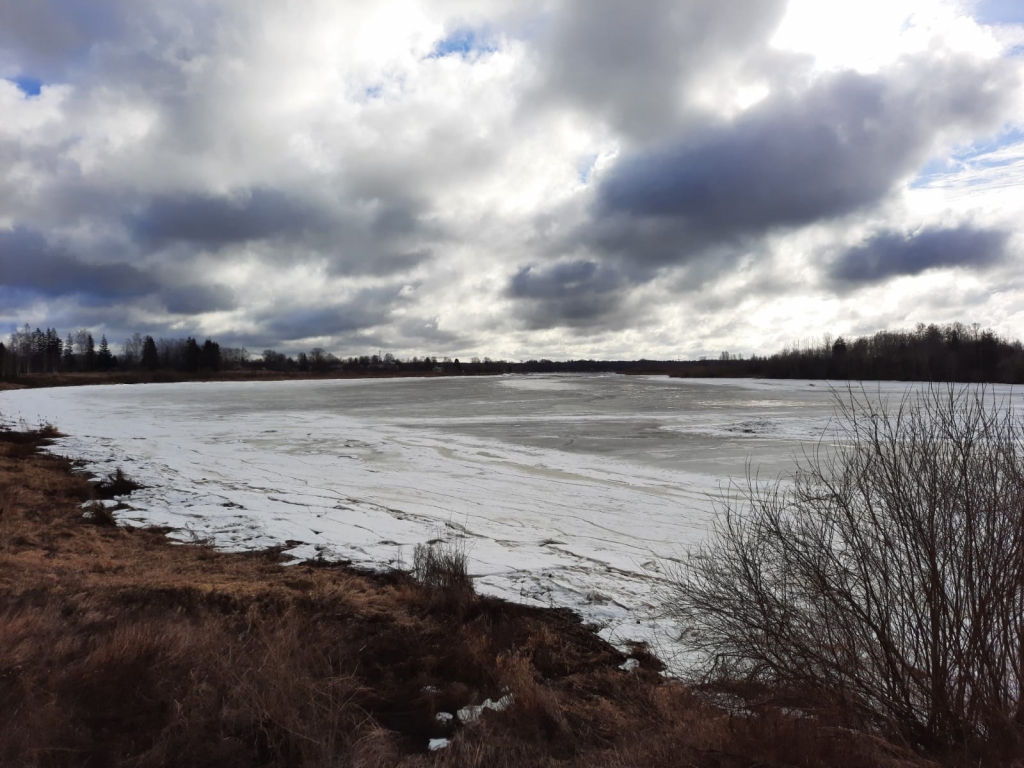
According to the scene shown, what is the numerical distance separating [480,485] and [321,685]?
30.8 feet

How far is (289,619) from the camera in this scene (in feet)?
17.6

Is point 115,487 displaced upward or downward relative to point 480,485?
upward

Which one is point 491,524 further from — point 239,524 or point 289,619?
point 289,619

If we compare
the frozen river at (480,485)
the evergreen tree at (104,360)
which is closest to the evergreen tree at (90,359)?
the evergreen tree at (104,360)

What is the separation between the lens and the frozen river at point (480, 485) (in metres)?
8.29

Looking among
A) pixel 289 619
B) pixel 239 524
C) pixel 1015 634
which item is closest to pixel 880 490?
pixel 1015 634

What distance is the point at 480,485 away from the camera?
1355cm

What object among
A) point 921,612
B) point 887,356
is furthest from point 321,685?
point 887,356

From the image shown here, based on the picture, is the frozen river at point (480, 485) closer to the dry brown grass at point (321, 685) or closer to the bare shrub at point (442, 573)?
the bare shrub at point (442, 573)

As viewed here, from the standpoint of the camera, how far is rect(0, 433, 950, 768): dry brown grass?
341 centimetres

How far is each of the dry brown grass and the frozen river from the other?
1364 mm

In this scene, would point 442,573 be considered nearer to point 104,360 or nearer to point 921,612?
point 921,612

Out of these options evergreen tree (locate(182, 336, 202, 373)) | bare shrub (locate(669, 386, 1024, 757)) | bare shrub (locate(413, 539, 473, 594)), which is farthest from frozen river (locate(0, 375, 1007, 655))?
evergreen tree (locate(182, 336, 202, 373))

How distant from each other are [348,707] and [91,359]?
135 metres
